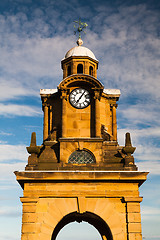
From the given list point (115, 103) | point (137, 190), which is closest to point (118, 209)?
point (137, 190)

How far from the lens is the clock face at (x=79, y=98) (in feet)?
81.3

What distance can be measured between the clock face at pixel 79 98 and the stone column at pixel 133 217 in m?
7.59

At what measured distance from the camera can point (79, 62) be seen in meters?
27.0

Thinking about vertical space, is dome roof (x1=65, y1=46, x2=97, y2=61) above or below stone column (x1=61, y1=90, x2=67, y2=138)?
above

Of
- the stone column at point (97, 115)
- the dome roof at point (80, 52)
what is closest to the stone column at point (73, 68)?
the dome roof at point (80, 52)

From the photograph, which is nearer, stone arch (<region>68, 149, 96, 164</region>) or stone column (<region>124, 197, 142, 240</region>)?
stone column (<region>124, 197, 142, 240</region>)

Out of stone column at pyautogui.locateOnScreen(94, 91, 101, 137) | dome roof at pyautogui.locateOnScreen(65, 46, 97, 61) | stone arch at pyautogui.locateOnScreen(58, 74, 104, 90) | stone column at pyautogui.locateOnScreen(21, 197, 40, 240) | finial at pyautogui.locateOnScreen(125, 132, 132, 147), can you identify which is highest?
dome roof at pyautogui.locateOnScreen(65, 46, 97, 61)

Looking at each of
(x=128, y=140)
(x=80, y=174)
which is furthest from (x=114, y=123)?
(x=80, y=174)

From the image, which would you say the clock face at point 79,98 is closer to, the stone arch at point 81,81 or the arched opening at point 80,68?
the stone arch at point 81,81

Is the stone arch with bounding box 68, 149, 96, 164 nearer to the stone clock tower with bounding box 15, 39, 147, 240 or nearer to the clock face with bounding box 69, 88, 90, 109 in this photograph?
the stone clock tower with bounding box 15, 39, 147, 240

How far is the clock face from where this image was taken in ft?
81.3

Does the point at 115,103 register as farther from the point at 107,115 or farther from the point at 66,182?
the point at 66,182

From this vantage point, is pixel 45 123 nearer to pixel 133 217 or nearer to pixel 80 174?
pixel 80 174

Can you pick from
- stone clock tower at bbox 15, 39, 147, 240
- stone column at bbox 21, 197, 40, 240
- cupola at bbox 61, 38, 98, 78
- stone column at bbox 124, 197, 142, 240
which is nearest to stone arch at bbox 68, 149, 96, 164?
stone clock tower at bbox 15, 39, 147, 240
